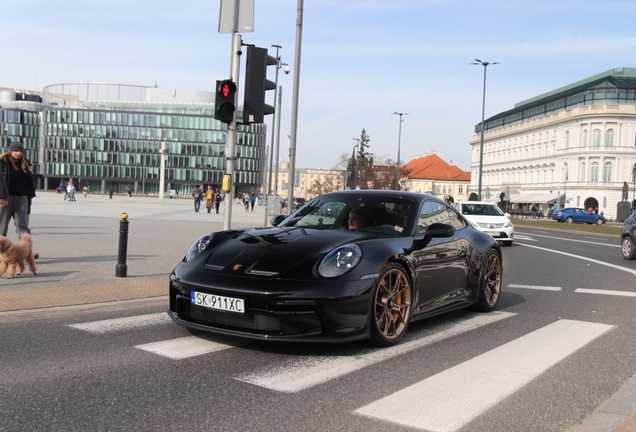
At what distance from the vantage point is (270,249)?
5.30m

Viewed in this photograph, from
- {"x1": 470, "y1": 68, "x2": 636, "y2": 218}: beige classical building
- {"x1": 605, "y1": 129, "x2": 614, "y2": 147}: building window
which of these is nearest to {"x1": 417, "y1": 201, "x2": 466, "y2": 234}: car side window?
{"x1": 470, "y1": 68, "x2": 636, "y2": 218}: beige classical building

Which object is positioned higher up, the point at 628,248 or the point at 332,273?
the point at 332,273

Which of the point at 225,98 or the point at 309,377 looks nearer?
the point at 309,377

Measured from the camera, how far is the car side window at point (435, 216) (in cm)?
627

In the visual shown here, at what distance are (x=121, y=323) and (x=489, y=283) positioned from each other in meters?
4.20

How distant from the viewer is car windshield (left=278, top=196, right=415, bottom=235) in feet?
20.0

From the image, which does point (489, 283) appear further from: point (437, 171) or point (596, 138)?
point (437, 171)

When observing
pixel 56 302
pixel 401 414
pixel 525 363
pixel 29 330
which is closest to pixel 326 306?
pixel 401 414

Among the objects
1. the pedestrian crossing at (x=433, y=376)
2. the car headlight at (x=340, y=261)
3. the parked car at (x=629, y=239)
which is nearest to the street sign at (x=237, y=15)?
the pedestrian crossing at (x=433, y=376)

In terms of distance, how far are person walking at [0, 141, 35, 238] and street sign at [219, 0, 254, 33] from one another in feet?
12.0

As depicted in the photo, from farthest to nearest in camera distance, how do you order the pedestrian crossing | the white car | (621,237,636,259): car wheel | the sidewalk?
the white car
(621,237,636,259): car wheel
the sidewalk
the pedestrian crossing

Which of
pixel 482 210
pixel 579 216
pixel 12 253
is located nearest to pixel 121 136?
pixel 579 216

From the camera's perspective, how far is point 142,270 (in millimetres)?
10141

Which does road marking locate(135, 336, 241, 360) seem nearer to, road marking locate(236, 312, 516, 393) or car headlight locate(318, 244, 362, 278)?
road marking locate(236, 312, 516, 393)
